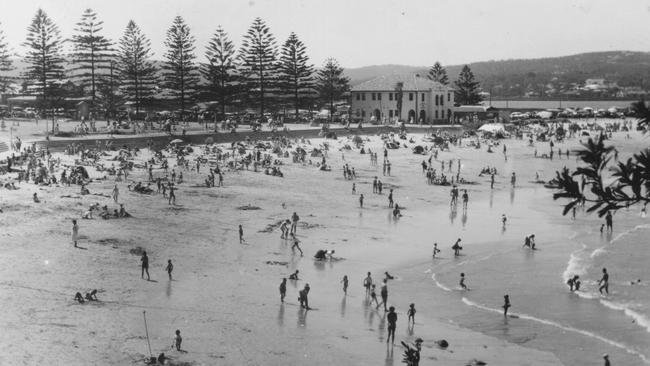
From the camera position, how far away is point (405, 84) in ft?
209

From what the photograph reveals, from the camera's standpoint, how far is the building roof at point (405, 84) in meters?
63.0

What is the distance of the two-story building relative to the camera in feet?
206

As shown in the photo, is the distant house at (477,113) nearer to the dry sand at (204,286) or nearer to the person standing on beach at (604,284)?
the dry sand at (204,286)

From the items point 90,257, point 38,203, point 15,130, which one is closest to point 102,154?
point 15,130

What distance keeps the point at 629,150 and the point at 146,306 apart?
4834 cm

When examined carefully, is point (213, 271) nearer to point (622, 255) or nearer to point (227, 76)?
point (622, 255)

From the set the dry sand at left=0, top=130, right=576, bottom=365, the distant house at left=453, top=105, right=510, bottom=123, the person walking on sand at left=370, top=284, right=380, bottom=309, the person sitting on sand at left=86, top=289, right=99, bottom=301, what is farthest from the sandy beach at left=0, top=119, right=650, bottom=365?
the distant house at left=453, top=105, right=510, bottom=123

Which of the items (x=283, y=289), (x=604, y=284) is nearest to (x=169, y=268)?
(x=283, y=289)

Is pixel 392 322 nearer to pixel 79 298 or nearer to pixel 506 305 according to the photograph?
pixel 506 305

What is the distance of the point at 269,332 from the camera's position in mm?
14250

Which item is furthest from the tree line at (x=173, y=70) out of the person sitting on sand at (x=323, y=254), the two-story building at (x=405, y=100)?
the person sitting on sand at (x=323, y=254)

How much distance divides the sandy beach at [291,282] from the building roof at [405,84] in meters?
31.3

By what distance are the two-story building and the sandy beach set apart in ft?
101

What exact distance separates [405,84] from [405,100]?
1597 millimetres
